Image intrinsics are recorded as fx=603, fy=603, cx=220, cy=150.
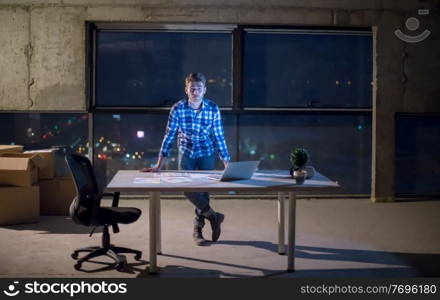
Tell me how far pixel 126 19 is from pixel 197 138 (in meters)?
2.83

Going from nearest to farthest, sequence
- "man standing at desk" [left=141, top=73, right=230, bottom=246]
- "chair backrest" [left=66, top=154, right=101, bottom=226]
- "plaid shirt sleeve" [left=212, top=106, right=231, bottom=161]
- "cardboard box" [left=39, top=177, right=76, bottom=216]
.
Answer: "chair backrest" [left=66, top=154, right=101, bottom=226] < "man standing at desk" [left=141, top=73, right=230, bottom=246] < "plaid shirt sleeve" [left=212, top=106, right=231, bottom=161] < "cardboard box" [left=39, top=177, right=76, bottom=216]

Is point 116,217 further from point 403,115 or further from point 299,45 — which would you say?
point 299,45

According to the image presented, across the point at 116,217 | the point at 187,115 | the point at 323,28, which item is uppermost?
the point at 323,28

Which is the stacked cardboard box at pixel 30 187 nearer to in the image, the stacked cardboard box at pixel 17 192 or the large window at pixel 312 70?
the stacked cardboard box at pixel 17 192

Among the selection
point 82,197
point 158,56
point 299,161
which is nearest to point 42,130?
point 158,56

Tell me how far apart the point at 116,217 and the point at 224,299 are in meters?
1.21

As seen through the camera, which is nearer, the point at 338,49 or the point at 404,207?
the point at 404,207

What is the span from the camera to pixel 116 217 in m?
4.59

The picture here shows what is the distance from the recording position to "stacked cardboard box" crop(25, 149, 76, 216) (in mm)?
6664

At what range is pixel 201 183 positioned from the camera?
4.35 m

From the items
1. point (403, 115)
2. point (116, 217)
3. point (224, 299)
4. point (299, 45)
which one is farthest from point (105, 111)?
point (299, 45)

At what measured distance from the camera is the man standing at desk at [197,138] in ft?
17.2

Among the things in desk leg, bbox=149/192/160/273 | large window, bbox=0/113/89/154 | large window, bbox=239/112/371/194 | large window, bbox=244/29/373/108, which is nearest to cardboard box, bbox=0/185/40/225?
large window, bbox=0/113/89/154

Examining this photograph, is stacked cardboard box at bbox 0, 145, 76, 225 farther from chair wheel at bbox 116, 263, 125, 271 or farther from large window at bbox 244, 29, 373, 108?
large window at bbox 244, 29, 373, 108
